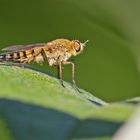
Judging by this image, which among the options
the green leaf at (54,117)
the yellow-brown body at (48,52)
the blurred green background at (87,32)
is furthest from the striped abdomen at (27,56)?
the green leaf at (54,117)

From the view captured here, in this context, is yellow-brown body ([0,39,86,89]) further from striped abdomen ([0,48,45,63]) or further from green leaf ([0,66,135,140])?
green leaf ([0,66,135,140])

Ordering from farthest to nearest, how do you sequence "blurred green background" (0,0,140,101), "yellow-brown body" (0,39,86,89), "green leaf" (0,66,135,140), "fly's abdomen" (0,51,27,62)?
"yellow-brown body" (0,39,86,89) < "fly's abdomen" (0,51,27,62) < "blurred green background" (0,0,140,101) < "green leaf" (0,66,135,140)

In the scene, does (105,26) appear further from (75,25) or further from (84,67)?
(84,67)

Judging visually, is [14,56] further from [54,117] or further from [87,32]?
[54,117]

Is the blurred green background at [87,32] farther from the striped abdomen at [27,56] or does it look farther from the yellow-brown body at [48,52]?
the striped abdomen at [27,56]

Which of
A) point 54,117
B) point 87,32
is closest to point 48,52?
point 87,32

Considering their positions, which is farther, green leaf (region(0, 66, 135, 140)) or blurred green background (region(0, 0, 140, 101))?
blurred green background (region(0, 0, 140, 101))

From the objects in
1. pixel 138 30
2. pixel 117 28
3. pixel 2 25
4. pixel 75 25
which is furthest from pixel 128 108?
pixel 2 25

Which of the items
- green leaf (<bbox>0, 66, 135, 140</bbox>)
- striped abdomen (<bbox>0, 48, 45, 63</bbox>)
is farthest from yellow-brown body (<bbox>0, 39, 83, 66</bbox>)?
green leaf (<bbox>0, 66, 135, 140</bbox>)

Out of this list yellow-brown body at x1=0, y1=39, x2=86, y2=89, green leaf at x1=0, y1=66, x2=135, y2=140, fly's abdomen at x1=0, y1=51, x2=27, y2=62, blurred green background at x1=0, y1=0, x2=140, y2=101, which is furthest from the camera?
yellow-brown body at x1=0, y1=39, x2=86, y2=89
